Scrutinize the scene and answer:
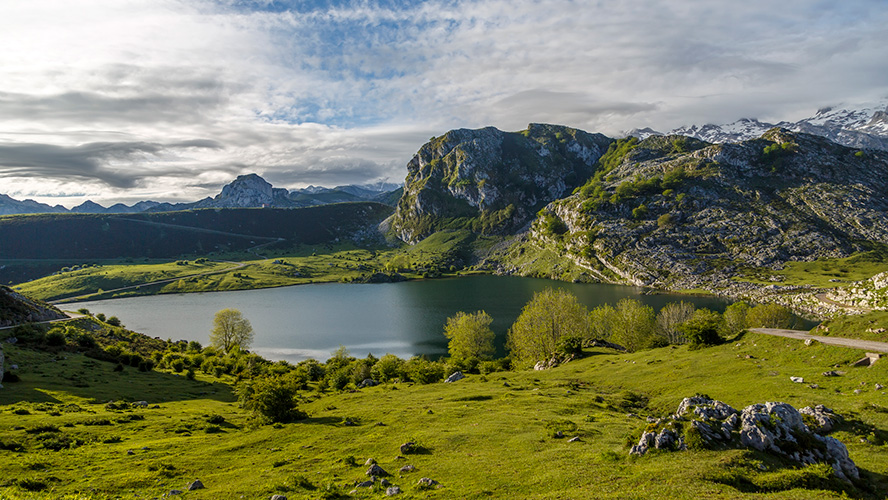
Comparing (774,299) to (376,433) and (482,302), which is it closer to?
(482,302)

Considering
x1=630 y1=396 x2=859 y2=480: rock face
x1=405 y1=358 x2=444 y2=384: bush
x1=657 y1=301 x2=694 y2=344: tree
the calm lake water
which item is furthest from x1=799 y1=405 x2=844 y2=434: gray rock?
the calm lake water

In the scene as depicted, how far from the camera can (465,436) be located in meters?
31.2

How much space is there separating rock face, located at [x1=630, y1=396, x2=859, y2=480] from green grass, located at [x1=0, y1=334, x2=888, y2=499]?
2.92 ft

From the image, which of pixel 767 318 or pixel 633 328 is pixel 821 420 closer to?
pixel 633 328

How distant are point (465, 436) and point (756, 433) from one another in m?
18.9

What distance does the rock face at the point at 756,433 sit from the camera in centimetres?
2020

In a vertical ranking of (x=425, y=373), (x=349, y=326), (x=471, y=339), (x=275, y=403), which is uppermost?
(x=275, y=403)

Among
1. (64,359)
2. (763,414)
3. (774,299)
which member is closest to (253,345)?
(64,359)

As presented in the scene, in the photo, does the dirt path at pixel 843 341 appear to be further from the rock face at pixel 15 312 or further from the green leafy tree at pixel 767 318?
the rock face at pixel 15 312

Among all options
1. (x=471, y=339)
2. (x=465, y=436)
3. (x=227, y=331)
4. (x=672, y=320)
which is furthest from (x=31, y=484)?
Result: (x=672, y=320)

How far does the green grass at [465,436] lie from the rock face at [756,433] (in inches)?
35.0

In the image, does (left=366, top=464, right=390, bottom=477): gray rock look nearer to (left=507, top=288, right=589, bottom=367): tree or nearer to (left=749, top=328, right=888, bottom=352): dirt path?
(left=749, top=328, right=888, bottom=352): dirt path

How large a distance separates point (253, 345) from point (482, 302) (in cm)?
10672

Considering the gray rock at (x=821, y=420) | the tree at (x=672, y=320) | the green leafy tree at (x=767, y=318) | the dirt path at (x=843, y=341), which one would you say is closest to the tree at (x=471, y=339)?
the tree at (x=672, y=320)
